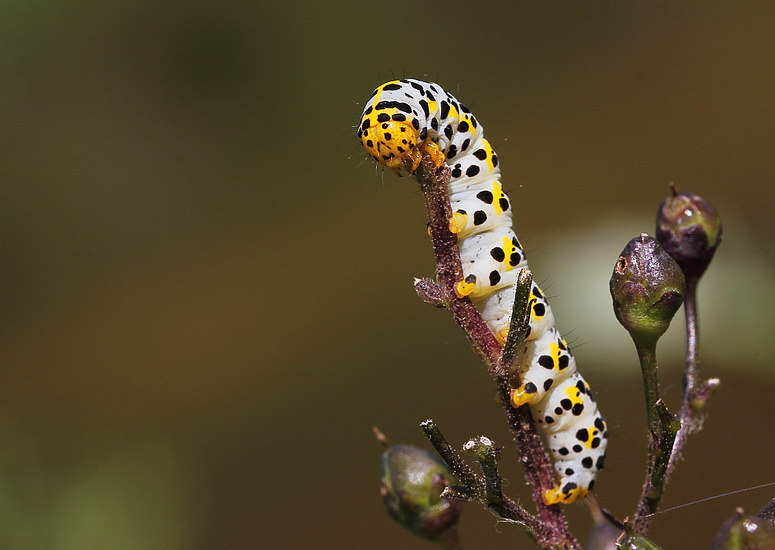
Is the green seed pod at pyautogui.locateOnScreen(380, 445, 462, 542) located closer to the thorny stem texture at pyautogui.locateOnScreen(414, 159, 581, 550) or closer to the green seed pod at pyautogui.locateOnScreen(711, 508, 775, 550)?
the thorny stem texture at pyautogui.locateOnScreen(414, 159, 581, 550)

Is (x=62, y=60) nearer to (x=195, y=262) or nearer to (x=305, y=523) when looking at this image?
(x=195, y=262)

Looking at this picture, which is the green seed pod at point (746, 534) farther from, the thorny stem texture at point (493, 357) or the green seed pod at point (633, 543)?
the thorny stem texture at point (493, 357)

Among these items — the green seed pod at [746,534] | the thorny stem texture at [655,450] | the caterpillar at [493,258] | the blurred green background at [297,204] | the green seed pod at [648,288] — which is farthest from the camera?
the blurred green background at [297,204]

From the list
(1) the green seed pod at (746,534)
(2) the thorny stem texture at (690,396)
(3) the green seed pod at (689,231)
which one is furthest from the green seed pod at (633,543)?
(3) the green seed pod at (689,231)

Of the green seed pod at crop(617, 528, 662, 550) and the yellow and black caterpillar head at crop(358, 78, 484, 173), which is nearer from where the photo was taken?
the green seed pod at crop(617, 528, 662, 550)

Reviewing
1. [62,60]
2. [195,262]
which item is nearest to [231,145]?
[195,262]

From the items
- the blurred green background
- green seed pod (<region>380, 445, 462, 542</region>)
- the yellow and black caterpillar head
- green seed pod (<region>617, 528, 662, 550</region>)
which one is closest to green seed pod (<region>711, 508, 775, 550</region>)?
green seed pod (<region>617, 528, 662, 550</region>)

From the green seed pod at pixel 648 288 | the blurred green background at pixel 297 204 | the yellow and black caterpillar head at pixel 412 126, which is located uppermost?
the yellow and black caterpillar head at pixel 412 126
